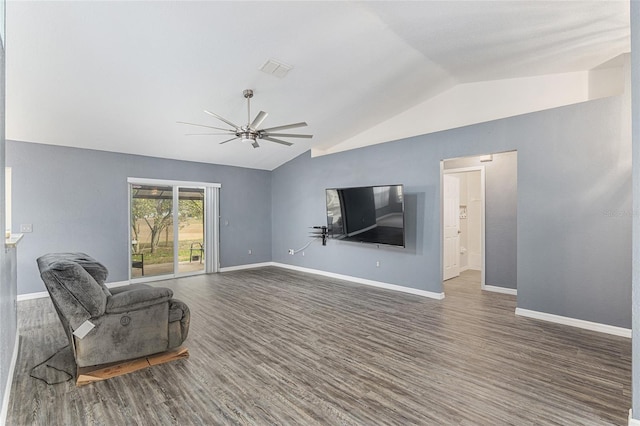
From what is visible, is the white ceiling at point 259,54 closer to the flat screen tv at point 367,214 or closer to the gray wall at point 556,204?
the gray wall at point 556,204

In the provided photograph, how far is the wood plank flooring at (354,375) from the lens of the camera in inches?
85.0

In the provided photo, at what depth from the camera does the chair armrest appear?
2.74 m

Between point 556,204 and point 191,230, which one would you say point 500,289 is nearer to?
point 556,204

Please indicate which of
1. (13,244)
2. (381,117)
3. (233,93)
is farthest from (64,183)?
(381,117)

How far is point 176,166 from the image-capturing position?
677cm

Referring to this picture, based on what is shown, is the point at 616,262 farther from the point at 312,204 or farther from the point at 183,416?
the point at 312,204

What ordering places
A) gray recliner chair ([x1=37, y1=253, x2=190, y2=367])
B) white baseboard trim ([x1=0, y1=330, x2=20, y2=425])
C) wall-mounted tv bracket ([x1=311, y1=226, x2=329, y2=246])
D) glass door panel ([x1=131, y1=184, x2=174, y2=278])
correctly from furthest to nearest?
wall-mounted tv bracket ([x1=311, y1=226, x2=329, y2=246]) < glass door panel ([x1=131, y1=184, x2=174, y2=278]) < gray recliner chair ([x1=37, y1=253, x2=190, y2=367]) < white baseboard trim ([x1=0, y1=330, x2=20, y2=425])

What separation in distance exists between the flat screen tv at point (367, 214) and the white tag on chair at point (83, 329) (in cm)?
430

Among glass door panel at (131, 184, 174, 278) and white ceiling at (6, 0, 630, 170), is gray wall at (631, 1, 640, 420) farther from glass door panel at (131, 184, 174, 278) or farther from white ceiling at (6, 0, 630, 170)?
glass door panel at (131, 184, 174, 278)

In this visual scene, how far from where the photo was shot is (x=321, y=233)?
6.92 metres

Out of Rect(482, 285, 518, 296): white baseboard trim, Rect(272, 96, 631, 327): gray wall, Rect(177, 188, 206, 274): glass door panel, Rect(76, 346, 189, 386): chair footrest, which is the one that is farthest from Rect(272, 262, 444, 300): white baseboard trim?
Rect(76, 346, 189, 386): chair footrest

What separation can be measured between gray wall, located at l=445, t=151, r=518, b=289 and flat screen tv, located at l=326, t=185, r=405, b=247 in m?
1.94

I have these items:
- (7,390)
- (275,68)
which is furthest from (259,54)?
(7,390)

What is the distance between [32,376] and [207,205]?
4.90 metres
